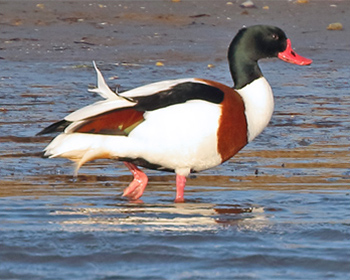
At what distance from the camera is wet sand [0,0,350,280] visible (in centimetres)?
514

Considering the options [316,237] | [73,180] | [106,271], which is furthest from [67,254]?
[73,180]

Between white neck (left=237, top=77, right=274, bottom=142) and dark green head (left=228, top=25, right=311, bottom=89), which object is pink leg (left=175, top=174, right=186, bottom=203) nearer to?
white neck (left=237, top=77, right=274, bottom=142)

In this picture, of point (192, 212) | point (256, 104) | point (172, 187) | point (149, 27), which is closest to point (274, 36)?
point (256, 104)

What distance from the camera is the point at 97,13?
15.5m

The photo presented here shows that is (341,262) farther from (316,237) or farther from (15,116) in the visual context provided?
(15,116)

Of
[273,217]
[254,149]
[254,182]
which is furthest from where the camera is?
[254,149]

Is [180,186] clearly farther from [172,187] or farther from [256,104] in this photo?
[256,104]

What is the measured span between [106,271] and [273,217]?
1.44 metres

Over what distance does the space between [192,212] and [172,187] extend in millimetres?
838

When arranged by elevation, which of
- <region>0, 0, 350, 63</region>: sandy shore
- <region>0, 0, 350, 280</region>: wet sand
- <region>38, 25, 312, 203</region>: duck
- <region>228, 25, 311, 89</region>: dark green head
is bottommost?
<region>0, 0, 350, 63</region>: sandy shore

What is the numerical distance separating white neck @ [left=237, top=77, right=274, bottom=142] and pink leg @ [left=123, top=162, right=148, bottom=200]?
0.76 metres

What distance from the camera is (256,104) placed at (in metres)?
6.68

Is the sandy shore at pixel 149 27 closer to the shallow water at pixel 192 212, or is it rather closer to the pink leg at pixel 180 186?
the shallow water at pixel 192 212

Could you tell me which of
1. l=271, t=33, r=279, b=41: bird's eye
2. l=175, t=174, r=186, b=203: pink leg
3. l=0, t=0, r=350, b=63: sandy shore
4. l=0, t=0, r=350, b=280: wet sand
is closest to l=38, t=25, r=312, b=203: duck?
l=175, t=174, r=186, b=203: pink leg
